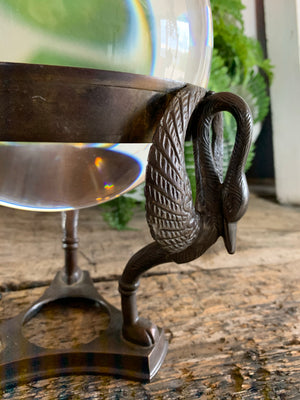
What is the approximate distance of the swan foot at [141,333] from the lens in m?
0.39

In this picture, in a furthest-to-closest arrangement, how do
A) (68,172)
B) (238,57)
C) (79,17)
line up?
(238,57) → (68,172) → (79,17)

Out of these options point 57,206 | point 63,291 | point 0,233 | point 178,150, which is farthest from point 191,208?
point 0,233

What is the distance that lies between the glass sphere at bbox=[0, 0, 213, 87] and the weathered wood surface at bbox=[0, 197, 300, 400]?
0.31 meters

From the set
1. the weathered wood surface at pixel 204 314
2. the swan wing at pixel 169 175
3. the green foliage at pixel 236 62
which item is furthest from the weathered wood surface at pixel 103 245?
the swan wing at pixel 169 175

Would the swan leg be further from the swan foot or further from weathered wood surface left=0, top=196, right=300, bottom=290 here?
weathered wood surface left=0, top=196, right=300, bottom=290

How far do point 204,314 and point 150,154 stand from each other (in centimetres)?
28

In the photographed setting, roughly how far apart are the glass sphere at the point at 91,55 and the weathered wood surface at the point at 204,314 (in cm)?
20

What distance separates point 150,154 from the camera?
12.4 inches

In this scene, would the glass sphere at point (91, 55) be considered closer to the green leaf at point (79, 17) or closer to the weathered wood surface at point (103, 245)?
the green leaf at point (79, 17)

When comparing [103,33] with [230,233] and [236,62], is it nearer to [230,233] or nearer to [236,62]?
[230,233]

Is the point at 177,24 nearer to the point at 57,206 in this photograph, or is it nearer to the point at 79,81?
the point at 79,81

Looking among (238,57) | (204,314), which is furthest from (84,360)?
(238,57)

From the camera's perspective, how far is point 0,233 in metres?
0.93

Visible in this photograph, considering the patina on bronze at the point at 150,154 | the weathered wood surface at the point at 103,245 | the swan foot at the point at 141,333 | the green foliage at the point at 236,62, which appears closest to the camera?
the patina on bronze at the point at 150,154
